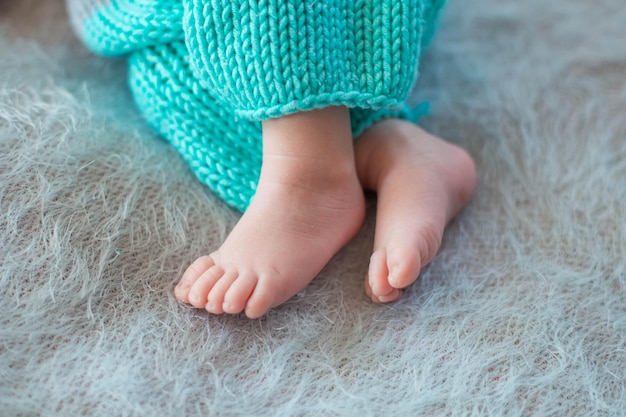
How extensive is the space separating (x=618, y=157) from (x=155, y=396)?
0.65 meters

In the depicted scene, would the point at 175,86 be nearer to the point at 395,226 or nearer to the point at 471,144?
the point at 395,226

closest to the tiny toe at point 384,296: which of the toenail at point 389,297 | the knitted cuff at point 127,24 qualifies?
the toenail at point 389,297

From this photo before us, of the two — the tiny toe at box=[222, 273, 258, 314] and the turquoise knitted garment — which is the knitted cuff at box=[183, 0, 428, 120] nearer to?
the turquoise knitted garment

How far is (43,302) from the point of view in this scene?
2.12 ft

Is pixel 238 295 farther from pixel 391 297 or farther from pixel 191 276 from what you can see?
pixel 391 297

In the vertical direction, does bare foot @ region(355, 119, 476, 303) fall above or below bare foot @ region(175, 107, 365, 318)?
below

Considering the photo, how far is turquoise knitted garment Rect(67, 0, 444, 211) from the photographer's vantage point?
0.67m

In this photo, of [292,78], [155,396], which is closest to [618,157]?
[292,78]

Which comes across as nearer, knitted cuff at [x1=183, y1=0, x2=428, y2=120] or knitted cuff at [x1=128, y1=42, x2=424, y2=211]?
knitted cuff at [x1=183, y1=0, x2=428, y2=120]

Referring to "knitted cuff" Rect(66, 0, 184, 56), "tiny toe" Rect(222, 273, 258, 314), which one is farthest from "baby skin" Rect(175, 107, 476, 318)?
"knitted cuff" Rect(66, 0, 184, 56)

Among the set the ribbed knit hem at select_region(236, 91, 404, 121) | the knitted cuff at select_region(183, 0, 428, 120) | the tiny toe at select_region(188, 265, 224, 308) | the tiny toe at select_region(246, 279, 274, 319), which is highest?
the knitted cuff at select_region(183, 0, 428, 120)

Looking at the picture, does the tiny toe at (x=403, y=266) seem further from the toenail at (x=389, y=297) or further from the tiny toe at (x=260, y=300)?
the tiny toe at (x=260, y=300)

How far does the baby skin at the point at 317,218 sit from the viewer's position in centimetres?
67

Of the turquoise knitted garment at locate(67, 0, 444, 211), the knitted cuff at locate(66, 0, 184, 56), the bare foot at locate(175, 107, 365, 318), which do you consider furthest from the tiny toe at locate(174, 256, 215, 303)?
the knitted cuff at locate(66, 0, 184, 56)
